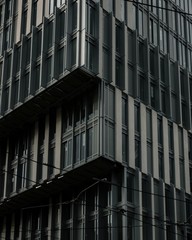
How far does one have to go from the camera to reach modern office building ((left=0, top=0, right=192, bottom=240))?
3919cm

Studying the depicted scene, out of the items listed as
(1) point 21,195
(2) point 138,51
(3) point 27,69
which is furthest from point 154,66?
(1) point 21,195

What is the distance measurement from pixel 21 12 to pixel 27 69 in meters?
6.65

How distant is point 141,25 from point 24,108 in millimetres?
12016

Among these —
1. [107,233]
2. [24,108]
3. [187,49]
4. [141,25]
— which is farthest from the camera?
[187,49]

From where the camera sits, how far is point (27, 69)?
148ft

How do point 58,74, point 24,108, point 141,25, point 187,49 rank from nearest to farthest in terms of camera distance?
point 58,74, point 24,108, point 141,25, point 187,49

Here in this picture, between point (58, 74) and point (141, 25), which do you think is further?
point (141, 25)

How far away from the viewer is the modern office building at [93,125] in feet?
129

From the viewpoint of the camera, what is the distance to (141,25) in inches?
1838

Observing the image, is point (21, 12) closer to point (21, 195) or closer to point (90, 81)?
point (90, 81)

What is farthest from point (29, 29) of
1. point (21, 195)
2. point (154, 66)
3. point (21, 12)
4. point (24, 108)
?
point (21, 195)

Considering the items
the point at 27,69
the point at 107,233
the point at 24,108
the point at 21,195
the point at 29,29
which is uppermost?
the point at 29,29

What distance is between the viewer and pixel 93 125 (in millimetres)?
39719

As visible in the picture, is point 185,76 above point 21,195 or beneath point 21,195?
above
